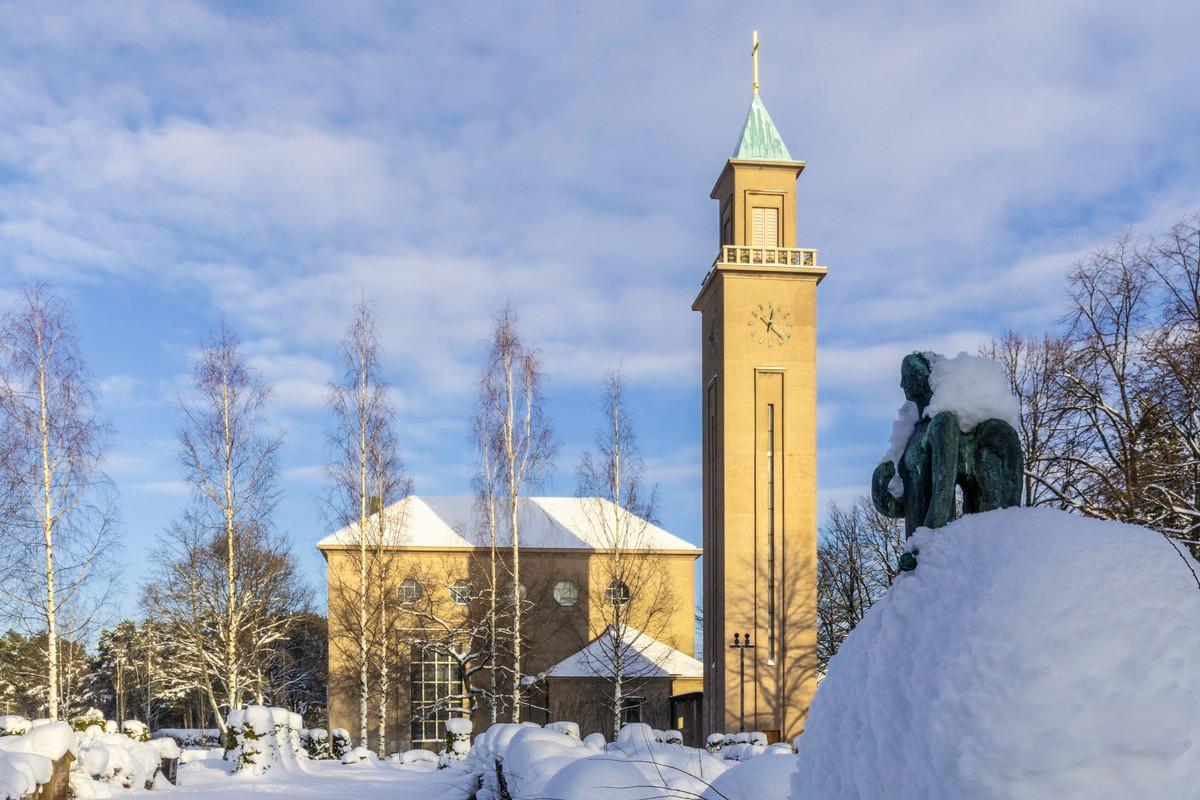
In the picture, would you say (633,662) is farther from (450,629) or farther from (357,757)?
(357,757)

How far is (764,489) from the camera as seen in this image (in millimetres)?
30531

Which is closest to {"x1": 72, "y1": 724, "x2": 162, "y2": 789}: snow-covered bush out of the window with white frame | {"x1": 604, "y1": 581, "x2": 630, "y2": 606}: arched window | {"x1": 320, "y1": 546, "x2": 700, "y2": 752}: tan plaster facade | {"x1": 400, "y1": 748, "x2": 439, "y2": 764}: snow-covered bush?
{"x1": 400, "y1": 748, "x2": 439, "y2": 764}: snow-covered bush

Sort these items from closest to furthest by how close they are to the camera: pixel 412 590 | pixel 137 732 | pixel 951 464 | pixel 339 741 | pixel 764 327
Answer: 1. pixel 951 464
2. pixel 137 732
3. pixel 339 741
4. pixel 764 327
5. pixel 412 590

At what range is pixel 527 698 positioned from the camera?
35656 millimetres

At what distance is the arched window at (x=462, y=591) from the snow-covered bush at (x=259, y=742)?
1547 centimetres

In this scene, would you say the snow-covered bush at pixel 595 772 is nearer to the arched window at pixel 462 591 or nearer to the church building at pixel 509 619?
the church building at pixel 509 619

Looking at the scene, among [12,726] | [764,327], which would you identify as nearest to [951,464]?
[12,726]

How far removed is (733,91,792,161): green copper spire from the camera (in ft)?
107

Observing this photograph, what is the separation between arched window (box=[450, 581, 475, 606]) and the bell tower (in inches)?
364

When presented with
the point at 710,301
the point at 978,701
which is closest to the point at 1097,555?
the point at 978,701

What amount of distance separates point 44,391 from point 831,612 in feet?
82.0

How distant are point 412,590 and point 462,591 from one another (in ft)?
5.86

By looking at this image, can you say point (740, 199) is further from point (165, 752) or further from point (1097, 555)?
point (1097, 555)

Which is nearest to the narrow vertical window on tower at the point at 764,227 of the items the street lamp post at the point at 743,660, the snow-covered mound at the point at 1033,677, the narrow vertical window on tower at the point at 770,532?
the narrow vertical window on tower at the point at 770,532
